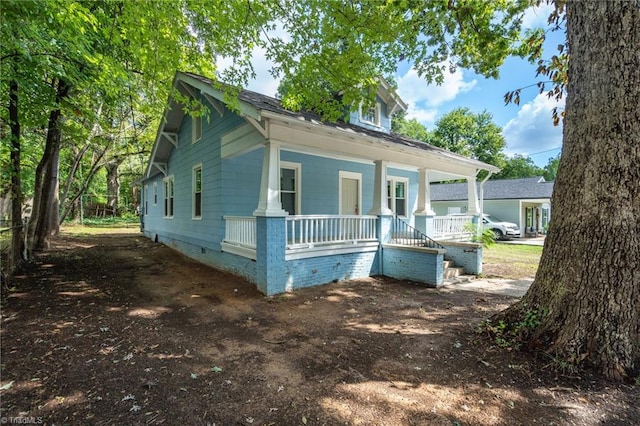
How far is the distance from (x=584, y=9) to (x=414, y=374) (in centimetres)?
464

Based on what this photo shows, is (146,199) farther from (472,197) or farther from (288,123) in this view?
(472,197)

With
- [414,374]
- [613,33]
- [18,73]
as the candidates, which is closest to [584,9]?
[613,33]

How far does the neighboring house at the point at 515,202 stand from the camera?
68.5 ft

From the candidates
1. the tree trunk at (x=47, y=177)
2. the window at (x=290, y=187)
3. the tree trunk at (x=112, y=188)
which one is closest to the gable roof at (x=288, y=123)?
the window at (x=290, y=187)

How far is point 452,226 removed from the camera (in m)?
10.9

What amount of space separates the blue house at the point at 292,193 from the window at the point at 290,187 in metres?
0.03

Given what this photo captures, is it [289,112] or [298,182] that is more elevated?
[289,112]

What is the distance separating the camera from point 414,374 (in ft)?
10.2

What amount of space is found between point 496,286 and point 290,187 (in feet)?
19.9

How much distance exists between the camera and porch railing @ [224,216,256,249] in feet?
22.0

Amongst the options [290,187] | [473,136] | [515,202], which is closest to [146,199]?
[290,187]

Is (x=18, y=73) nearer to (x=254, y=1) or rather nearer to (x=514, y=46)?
(x=254, y=1)

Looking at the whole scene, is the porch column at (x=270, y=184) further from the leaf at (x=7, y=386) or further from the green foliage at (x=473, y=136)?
the green foliage at (x=473, y=136)

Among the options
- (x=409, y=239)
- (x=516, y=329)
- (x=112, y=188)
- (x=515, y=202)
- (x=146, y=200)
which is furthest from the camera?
(x=112, y=188)
